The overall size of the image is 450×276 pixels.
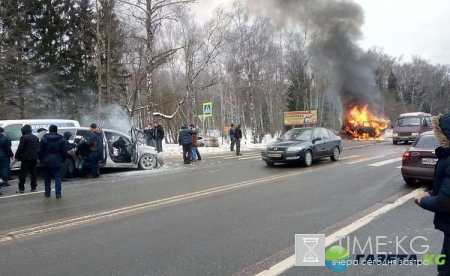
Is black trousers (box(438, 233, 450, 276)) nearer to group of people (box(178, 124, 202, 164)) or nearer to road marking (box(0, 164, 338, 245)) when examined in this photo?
road marking (box(0, 164, 338, 245))

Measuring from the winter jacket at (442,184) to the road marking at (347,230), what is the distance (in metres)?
1.64

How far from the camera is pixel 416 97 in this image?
224 feet

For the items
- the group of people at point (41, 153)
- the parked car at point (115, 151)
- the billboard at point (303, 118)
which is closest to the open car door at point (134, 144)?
the parked car at point (115, 151)

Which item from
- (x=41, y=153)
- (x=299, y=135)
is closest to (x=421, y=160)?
(x=299, y=135)

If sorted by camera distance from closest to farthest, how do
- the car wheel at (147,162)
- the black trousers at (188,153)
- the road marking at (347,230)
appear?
the road marking at (347,230) < the car wheel at (147,162) < the black trousers at (188,153)

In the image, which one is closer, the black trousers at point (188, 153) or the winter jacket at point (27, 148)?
the winter jacket at point (27, 148)

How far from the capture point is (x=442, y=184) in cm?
253

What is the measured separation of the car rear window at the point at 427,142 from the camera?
807 centimetres

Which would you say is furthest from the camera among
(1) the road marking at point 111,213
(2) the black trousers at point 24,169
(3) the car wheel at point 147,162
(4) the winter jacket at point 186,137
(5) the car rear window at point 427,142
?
(4) the winter jacket at point 186,137

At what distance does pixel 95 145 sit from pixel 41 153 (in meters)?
3.00

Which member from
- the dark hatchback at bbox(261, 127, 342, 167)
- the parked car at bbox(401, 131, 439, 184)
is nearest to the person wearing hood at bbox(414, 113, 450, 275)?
the parked car at bbox(401, 131, 439, 184)

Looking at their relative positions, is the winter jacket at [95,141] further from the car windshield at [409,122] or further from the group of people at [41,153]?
the car windshield at [409,122]

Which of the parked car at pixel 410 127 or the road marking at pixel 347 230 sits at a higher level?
the parked car at pixel 410 127

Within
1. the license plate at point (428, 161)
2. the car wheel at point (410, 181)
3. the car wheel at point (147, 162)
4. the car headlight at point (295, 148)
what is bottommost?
the car wheel at point (410, 181)
